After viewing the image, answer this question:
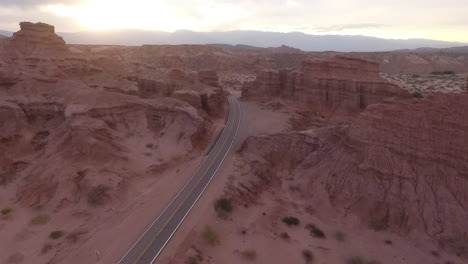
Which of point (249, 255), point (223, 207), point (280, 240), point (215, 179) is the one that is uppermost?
point (215, 179)

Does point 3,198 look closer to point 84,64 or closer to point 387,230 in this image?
point 84,64

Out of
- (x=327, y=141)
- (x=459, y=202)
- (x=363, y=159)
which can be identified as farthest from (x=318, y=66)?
(x=459, y=202)

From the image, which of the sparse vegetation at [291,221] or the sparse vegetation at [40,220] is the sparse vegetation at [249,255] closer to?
the sparse vegetation at [291,221]

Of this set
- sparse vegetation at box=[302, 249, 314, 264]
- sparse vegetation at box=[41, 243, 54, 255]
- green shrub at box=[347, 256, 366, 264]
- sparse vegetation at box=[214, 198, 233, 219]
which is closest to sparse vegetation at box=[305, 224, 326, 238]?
sparse vegetation at box=[302, 249, 314, 264]

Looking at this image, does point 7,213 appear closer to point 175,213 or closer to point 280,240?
point 175,213

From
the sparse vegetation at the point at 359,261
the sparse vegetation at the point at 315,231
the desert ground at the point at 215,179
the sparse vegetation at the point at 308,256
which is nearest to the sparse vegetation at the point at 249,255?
the desert ground at the point at 215,179

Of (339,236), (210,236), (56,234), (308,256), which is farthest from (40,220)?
(339,236)
